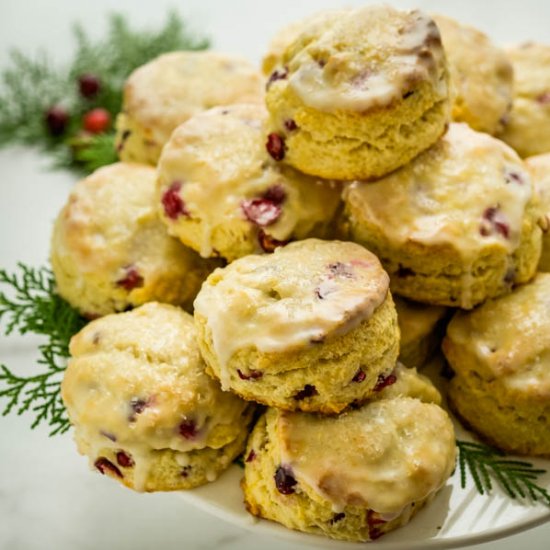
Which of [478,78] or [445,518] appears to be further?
[478,78]

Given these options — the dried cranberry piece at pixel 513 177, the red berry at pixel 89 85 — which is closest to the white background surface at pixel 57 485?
the red berry at pixel 89 85

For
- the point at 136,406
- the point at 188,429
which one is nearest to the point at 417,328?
the point at 188,429

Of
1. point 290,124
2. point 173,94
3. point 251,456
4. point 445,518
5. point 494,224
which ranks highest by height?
point 290,124

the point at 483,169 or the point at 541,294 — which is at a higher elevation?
the point at 483,169

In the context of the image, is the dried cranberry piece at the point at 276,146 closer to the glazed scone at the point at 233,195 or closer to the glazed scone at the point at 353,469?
the glazed scone at the point at 233,195

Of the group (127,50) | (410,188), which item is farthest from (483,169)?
(127,50)

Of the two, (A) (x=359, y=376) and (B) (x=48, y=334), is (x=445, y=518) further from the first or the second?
(B) (x=48, y=334)

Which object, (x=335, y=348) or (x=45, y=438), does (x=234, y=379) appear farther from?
(x=45, y=438)
